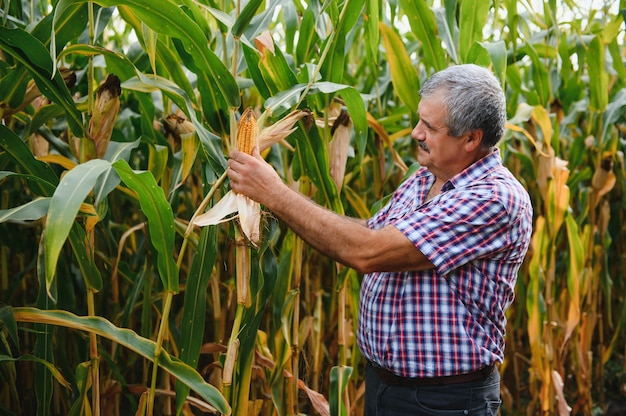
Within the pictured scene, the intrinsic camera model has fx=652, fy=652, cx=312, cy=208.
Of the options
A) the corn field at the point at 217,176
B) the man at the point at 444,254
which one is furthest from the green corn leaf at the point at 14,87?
the man at the point at 444,254

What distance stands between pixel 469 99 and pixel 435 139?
0.12m

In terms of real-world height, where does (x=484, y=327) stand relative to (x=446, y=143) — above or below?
below

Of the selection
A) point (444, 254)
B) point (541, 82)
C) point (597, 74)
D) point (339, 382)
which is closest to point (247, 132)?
point (444, 254)

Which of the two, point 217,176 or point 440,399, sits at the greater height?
point 217,176

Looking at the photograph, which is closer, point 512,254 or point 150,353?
point 150,353

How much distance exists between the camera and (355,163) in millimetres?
2236

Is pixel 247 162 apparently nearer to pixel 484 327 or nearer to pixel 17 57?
pixel 17 57

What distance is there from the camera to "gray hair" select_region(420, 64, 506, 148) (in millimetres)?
1502

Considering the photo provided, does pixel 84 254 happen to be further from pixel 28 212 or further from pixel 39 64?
pixel 39 64

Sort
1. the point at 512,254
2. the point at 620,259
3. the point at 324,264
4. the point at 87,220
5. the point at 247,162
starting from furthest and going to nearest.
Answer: the point at 620,259 < the point at 324,264 < the point at 512,254 < the point at 87,220 < the point at 247,162

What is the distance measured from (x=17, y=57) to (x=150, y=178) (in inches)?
15.6

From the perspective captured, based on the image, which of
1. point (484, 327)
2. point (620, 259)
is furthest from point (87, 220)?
point (620, 259)

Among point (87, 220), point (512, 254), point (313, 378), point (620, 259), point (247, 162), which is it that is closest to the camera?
point (247, 162)

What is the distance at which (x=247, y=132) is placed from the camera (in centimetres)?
136
